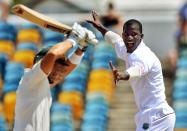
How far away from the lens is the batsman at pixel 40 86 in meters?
6.10

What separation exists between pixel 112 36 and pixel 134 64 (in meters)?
0.67

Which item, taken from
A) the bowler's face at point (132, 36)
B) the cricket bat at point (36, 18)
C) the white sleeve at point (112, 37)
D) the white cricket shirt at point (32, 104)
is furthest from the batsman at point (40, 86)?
the white sleeve at point (112, 37)

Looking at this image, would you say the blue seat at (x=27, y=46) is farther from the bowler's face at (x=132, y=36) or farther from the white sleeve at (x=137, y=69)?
the white sleeve at (x=137, y=69)

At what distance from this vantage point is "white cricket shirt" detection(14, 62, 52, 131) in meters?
6.16

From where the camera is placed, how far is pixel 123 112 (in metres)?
12.3

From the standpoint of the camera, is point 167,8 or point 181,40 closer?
point 181,40

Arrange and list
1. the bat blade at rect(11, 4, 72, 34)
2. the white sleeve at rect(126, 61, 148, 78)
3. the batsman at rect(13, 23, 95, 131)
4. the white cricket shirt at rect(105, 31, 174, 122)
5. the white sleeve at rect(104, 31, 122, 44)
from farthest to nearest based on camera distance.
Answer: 1. the white sleeve at rect(104, 31, 122, 44)
2. the white cricket shirt at rect(105, 31, 174, 122)
3. the bat blade at rect(11, 4, 72, 34)
4. the white sleeve at rect(126, 61, 148, 78)
5. the batsman at rect(13, 23, 95, 131)

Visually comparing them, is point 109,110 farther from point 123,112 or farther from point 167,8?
point 167,8

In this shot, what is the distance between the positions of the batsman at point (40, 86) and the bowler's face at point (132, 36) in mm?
379

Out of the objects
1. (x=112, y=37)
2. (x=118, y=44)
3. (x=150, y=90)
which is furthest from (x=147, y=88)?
(x=112, y=37)

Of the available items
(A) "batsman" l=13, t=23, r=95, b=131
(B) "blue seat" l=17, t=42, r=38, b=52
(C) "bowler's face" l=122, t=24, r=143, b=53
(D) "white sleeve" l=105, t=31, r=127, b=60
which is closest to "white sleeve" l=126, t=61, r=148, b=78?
(C) "bowler's face" l=122, t=24, r=143, b=53

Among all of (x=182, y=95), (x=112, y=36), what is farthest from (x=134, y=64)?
(x=182, y=95)

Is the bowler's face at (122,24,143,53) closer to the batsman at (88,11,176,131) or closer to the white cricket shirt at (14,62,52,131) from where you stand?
the batsman at (88,11,176,131)

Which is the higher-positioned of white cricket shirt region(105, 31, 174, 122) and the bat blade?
the bat blade
